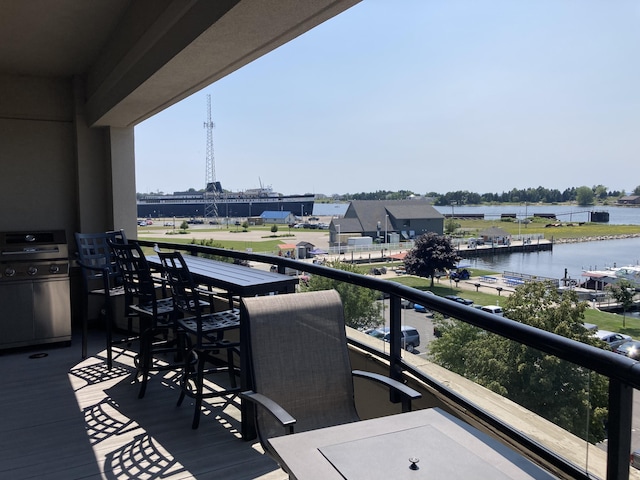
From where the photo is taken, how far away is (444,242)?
1962 centimetres

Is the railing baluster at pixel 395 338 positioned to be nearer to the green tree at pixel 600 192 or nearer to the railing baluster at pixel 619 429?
the railing baluster at pixel 619 429

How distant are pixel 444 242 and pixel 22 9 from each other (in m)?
17.5

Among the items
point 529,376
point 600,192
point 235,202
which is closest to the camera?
point 529,376

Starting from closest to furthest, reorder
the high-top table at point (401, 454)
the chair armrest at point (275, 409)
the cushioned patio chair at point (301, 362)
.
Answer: the high-top table at point (401, 454) < the chair armrest at point (275, 409) < the cushioned patio chair at point (301, 362)

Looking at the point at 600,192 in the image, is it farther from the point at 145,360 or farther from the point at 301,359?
the point at 301,359

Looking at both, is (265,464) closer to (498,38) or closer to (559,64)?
(498,38)

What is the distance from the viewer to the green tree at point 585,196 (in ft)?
90.4

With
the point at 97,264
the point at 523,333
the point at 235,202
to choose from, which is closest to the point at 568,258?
the point at 235,202

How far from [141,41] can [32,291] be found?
3.21 m

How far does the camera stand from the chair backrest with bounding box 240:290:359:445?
2.12m

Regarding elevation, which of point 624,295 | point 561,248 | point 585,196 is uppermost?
point 585,196

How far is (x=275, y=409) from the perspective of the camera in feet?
6.08

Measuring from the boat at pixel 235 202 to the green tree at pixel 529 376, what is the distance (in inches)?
537

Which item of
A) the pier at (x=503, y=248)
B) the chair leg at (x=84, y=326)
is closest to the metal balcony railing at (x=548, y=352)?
the chair leg at (x=84, y=326)
